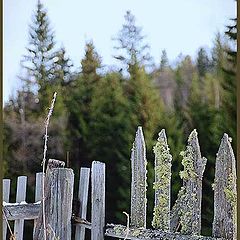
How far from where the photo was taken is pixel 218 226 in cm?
123

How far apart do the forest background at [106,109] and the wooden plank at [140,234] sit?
0.02 meters

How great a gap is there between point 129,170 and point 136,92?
0.52ft

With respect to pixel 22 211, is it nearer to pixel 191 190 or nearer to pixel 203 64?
pixel 191 190

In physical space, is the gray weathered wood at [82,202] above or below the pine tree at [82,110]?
below

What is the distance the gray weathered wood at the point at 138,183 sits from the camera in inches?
50.9

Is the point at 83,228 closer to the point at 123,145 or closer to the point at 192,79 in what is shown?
the point at 123,145

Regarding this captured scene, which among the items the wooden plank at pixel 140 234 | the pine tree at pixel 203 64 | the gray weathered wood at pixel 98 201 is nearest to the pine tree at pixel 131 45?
the pine tree at pixel 203 64

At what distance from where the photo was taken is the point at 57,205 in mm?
1347

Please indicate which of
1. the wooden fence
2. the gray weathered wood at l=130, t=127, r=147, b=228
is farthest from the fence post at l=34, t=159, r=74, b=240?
the gray weathered wood at l=130, t=127, r=147, b=228

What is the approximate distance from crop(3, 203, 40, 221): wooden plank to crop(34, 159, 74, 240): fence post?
0.01 metres

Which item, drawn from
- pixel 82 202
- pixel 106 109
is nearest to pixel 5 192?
pixel 82 202

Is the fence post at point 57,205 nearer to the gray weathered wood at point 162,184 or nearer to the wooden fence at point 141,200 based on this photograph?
the wooden fence at point 141,200

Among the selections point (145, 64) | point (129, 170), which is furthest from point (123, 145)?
point (145, 64)

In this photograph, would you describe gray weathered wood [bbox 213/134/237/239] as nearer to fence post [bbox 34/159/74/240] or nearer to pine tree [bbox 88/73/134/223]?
pine tree [bbox 88/73/134/223]
